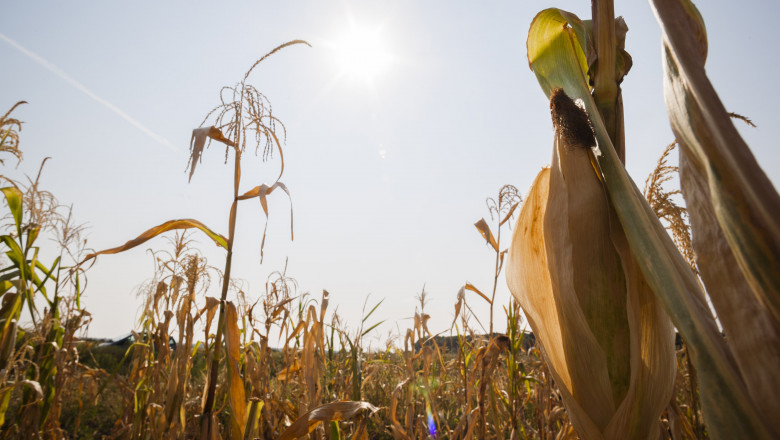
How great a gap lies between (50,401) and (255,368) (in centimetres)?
88

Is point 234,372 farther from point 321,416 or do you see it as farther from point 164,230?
point 164,230

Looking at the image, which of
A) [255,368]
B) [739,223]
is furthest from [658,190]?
[255,368]

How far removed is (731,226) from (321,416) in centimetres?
96

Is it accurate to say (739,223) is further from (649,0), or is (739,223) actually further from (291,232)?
(291,232)

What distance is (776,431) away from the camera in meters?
0.41

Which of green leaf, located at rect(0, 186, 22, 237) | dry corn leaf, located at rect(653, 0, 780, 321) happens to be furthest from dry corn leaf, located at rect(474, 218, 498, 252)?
green leaf, located at rect(0, 186, 22, 237)

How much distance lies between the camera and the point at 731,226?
402 mm

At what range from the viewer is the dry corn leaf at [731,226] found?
0.39 metres

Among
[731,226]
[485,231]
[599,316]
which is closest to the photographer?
[731,226]

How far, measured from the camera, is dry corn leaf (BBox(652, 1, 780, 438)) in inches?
15.4

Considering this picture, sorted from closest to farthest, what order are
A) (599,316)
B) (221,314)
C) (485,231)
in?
(599,316), (221,314), (485,231)

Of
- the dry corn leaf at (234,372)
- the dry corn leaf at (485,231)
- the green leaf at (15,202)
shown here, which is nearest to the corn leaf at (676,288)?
the dry corn leaf at (234,372)

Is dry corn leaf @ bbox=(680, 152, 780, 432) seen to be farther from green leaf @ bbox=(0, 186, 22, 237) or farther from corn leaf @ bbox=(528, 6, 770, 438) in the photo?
green leaf @ bbox=(0, 186, 22, 237)

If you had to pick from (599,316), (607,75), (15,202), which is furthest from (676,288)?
(15,202)
